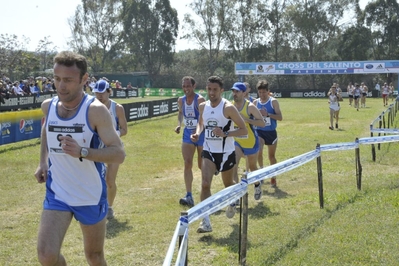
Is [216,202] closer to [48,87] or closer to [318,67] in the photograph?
[48,87]

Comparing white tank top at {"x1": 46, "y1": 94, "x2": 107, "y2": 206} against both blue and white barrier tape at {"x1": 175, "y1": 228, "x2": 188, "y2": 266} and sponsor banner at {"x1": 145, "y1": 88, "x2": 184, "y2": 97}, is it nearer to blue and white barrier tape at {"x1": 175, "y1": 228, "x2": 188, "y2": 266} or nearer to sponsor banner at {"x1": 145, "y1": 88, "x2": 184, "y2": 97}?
blue and white barrier tape at {"x1": 175, "y1": 228, "x2": 188, "y2": 266}

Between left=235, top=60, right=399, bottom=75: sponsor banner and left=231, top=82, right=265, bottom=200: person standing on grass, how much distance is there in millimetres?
46806

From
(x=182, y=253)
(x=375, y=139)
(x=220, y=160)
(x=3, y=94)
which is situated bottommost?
(x=182, y=253)

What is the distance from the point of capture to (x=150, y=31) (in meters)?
80.2

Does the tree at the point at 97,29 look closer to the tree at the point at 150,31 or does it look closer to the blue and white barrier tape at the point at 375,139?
the tree at the point at 150,31

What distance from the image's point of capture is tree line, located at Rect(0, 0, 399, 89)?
69875 mm

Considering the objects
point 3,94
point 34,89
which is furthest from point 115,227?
point 34,89

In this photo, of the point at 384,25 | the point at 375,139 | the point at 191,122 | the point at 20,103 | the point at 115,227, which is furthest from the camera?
the point at 384,25

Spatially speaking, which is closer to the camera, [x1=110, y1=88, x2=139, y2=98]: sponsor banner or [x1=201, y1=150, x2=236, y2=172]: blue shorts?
[x1=201, y1=150, x2=236, y2=172]: blue shorts

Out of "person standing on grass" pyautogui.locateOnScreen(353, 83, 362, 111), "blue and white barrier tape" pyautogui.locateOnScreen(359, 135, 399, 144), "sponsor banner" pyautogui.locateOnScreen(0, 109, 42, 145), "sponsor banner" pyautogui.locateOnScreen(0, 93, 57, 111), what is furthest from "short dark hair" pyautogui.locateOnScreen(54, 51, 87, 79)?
"person standing on grass" pyautogui.locateOnScreen(353, 83, 362, 111)

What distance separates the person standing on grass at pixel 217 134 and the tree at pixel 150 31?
7198 centimetres

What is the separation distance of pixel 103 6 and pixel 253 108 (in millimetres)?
74241

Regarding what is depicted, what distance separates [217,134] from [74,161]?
131 inches

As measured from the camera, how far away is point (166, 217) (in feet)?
28.8
